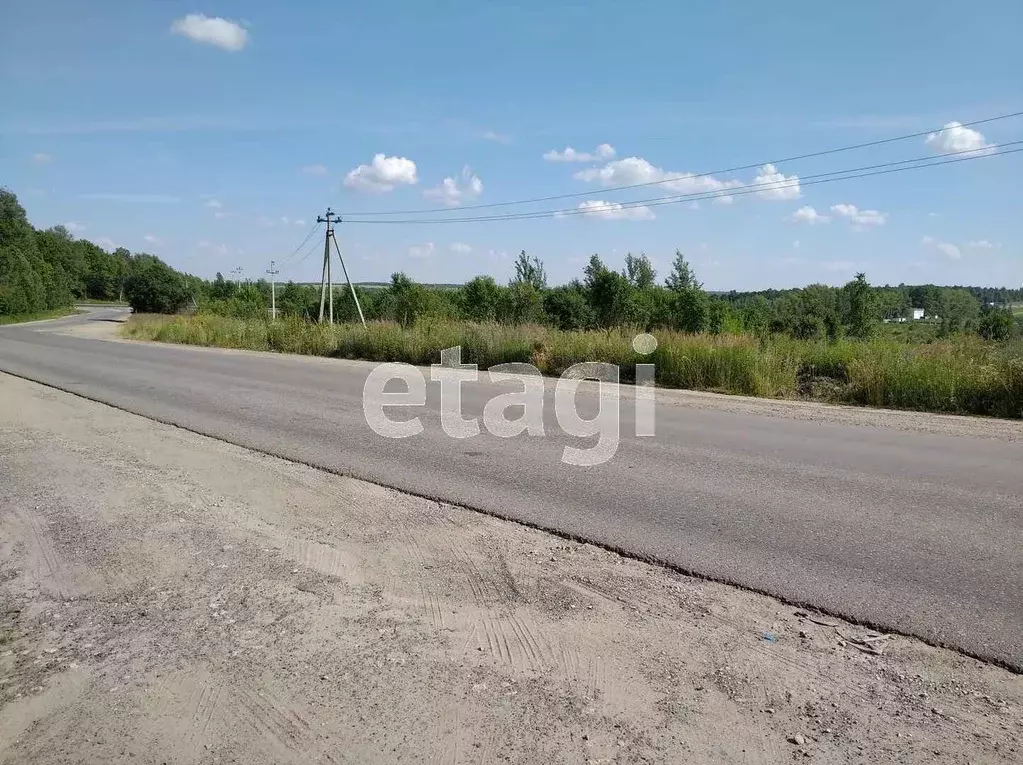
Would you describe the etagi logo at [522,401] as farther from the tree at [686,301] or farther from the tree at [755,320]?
the tree at [686,301]

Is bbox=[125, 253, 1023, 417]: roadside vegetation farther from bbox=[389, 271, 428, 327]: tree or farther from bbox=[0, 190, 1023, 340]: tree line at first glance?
bbox=[389, 271, 428, 327]: tree

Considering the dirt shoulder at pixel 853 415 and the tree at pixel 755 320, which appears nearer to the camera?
the dirt shoulder at pixel 853 415

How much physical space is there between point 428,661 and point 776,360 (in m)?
11.2

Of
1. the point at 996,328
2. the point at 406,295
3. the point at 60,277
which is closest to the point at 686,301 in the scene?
the point at 406,295

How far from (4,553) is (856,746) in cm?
537

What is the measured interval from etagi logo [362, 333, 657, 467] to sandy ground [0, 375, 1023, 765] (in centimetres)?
294

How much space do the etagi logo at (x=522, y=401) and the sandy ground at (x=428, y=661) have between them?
294 cm

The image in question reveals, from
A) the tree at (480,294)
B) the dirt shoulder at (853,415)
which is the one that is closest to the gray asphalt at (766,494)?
the dirt shoulder at (853,415)

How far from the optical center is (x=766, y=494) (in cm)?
588

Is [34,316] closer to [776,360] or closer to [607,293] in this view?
[607,293]

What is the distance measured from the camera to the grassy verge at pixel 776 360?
10.6 metres

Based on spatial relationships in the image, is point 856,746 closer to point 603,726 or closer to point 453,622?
point 603,726

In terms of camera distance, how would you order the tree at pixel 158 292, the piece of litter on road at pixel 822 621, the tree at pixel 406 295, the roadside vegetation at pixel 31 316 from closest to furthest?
the piece of litter on road at pixel 822 621
the tree at pixel 406 295
the roadside vegetation at pixel 31 316
the tree at pixel 158 292

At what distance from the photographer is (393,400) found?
11477mm
